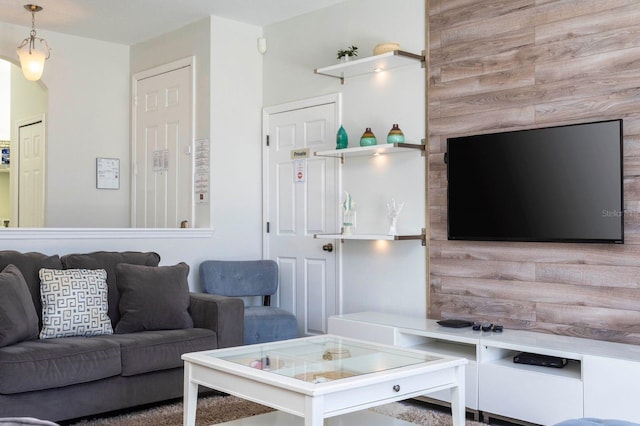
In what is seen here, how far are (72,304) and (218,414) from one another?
1.05 meters

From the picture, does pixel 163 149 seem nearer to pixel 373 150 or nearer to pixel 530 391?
pixel 373 150

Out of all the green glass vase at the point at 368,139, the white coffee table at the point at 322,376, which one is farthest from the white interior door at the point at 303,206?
the white coffee table at the point at 322,376

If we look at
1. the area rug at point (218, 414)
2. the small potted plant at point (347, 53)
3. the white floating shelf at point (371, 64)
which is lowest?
the area rug at point (218, 414)

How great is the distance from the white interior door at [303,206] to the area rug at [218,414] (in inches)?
53.6

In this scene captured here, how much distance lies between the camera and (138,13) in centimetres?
567

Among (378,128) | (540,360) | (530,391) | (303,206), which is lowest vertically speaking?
(530,391)

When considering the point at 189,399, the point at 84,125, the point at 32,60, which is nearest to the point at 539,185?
the point at 189,399

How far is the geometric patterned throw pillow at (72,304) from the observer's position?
13.0 ft

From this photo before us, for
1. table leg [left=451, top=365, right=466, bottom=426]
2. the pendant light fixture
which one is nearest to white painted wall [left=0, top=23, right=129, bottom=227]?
the pendant light fixture

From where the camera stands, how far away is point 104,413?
155 inches

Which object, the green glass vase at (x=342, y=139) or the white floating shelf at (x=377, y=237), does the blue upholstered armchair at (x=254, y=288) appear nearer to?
the white floating shelf at (x=377, y=237)

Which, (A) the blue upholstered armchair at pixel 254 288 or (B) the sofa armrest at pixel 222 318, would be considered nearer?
(B) the sofa armrest at pixel 222 318

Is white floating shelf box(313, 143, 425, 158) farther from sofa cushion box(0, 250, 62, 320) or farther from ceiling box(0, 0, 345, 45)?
sofa cushion box(0, 250, 62, 320)

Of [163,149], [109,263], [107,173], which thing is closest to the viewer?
[109,263]
